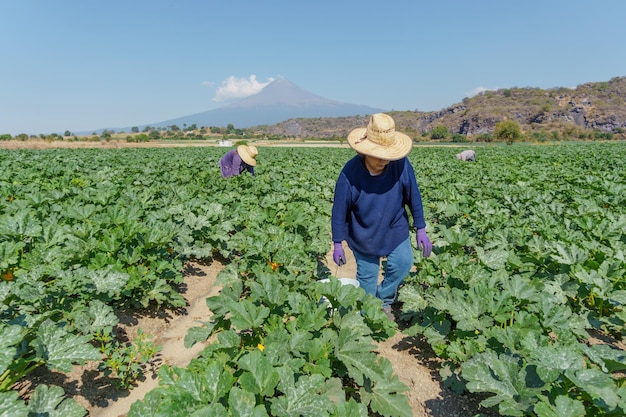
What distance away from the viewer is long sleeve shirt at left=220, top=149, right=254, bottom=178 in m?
9.38

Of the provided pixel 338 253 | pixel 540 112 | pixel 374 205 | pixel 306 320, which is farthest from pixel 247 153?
pixel 540 112

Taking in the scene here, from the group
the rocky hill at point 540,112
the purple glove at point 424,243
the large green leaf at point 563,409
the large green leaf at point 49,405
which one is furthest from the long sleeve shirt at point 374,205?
the rocky hill at point 540,112

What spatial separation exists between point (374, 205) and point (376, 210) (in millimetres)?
52

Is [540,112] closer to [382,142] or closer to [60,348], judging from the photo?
[382,142]

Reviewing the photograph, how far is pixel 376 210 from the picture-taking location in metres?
3.47

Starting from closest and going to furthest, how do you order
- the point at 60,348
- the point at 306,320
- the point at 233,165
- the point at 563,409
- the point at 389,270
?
1. the point at 563,409
2. the point at 60,348
3. the point at 306,320
4. the point at 389,270
5. the point at 233,165

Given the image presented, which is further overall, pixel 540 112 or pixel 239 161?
pixel 540 112

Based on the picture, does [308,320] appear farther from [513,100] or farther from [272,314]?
[513,100]

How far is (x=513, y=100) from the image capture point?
11994 cm

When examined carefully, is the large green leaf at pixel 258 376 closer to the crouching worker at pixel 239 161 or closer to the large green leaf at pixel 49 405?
the large green leaf at pixel 49 405

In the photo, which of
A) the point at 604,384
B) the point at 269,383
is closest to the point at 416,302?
the point at 604,384

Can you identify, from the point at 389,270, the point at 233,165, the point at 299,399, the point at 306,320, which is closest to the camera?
the point at 299,399

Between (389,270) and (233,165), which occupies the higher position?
(233,165)

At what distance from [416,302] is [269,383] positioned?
193 cm
